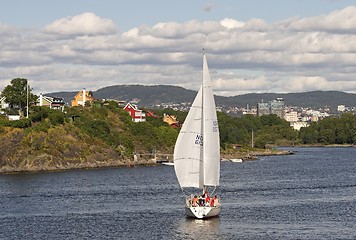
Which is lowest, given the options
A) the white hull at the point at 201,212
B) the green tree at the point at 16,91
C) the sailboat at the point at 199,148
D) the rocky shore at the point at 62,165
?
the rocky shore at the point at 62,165

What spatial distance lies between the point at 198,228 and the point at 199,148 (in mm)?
8984

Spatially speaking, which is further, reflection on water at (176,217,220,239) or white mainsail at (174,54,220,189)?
white mainsail at (174,54,220,189)

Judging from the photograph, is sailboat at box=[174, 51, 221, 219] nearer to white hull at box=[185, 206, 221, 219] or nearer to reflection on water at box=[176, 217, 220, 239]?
white hull at box=[185, 206, 221, 219]

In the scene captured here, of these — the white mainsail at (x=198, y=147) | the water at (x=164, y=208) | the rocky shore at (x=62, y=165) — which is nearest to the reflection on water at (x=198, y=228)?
the water at (x=164, y=208)

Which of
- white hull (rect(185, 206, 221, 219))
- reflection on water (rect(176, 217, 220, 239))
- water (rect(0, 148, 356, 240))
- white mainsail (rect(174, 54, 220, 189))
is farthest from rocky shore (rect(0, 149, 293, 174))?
reflection on water (rect(176, 217, 220, 239))

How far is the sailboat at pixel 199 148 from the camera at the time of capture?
78.5 m

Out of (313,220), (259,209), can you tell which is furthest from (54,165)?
(313,220)

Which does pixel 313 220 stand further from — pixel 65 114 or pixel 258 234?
pixel 65 114

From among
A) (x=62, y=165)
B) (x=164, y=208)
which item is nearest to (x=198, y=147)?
(x=164, y=208)

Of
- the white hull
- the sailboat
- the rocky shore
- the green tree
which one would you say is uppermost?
the green tree

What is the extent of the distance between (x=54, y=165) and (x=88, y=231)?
93.0 m

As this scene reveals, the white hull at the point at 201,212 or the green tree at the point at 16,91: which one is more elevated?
the green tree at the point at 16,91

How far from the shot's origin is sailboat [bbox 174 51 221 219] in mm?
78500

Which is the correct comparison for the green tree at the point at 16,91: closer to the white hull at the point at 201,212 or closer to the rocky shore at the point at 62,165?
the rocky shore at the point at 62,165
